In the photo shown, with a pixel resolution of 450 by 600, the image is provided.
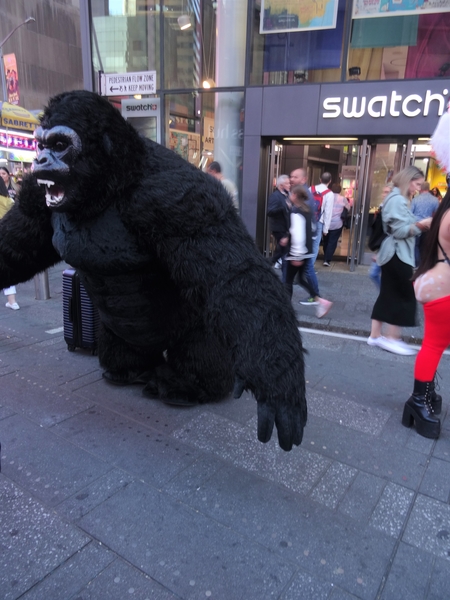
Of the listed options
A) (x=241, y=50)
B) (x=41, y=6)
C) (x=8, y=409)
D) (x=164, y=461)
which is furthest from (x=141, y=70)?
(x=41, y=6)

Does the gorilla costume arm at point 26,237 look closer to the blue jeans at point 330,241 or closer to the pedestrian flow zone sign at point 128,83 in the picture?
the blue jeans at point 330,241

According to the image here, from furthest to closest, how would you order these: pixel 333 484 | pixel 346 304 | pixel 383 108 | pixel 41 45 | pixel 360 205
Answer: pixel 41 45, pixel 360 205, pixel 383 108, pixel 346 304, pixel 333 484

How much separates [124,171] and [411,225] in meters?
2.83

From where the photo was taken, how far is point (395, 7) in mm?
8250

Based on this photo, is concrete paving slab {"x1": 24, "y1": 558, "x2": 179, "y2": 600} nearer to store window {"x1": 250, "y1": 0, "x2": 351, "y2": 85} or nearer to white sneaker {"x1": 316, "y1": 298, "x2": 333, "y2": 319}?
white sneaker {"x1": 316, "y1": 298, "x2": 333, "y2": 319}

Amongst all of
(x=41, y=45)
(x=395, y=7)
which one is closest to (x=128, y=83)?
(x=395, y=7)

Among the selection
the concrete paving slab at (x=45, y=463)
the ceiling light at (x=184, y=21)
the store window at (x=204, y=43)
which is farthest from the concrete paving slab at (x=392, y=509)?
the ceiling light at (x=184, y=21)

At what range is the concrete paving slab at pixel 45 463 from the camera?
2.17 metres

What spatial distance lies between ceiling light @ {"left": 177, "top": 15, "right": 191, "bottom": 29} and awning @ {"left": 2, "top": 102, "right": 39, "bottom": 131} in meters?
4.57

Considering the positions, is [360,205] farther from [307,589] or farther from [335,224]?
[307,589]

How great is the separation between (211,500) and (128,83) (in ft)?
31.7

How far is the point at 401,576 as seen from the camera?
1729 millimetres

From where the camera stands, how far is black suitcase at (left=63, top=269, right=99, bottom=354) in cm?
386

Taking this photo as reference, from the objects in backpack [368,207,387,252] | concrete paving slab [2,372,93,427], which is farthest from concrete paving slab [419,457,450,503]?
backpack [368,207,387,252]
